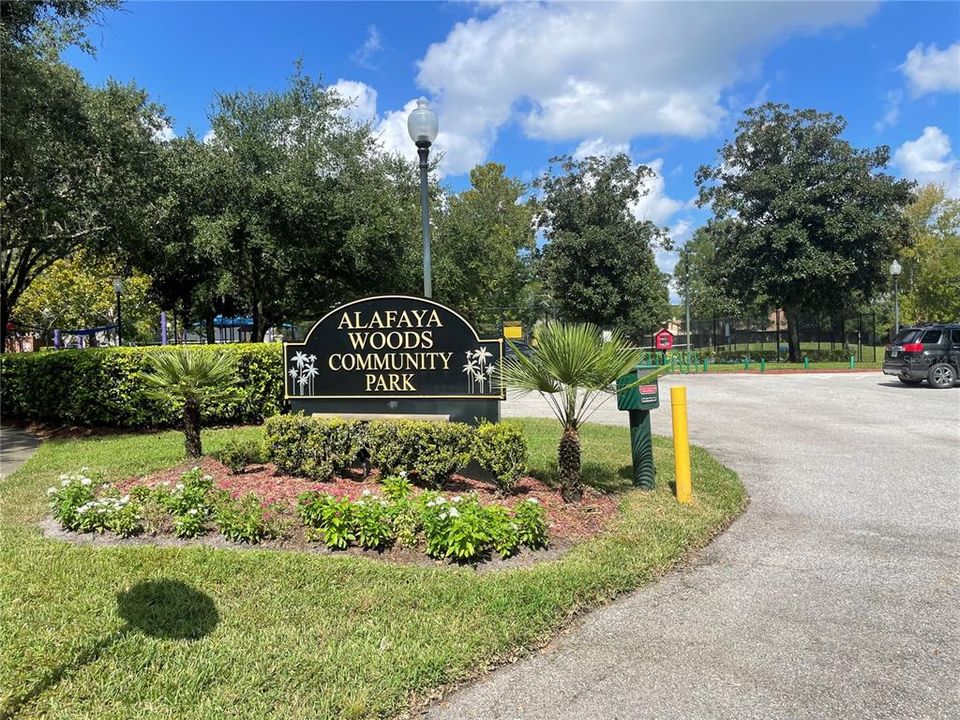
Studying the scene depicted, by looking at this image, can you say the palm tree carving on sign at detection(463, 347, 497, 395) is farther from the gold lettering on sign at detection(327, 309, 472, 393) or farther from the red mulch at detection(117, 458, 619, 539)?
the red mulch at detection(117, 458, 619, 539)

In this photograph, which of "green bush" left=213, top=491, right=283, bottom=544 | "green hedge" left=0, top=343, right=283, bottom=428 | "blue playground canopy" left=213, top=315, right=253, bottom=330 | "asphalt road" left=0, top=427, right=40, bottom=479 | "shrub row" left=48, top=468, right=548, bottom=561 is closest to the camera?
"shrub row" left=48, top=468, right=548, bottom=561

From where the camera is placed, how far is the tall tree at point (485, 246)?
2561 cm

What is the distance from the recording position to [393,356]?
21.4 ft

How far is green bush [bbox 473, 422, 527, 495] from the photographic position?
5.53 meters

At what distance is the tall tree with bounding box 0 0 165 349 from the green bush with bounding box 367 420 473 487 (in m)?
8.00

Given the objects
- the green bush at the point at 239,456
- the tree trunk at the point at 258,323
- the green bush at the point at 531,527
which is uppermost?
the tree trunk at the point at 258,323

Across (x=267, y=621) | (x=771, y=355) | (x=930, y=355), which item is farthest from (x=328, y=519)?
(x=771, y=355)

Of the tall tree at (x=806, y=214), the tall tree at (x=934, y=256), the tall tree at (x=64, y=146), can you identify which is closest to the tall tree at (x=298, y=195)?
the tall tree at (x=64, y=146)

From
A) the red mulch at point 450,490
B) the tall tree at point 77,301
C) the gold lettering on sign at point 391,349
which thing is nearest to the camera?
the red mulch at point 450,490

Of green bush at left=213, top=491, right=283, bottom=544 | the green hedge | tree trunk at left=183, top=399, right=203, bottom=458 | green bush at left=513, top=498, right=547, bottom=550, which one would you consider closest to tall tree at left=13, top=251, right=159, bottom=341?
the green hedge

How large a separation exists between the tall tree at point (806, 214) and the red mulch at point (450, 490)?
26.1 meters

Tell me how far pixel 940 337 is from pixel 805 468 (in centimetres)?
1250

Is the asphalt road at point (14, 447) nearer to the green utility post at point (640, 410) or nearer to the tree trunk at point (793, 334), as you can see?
the green utility post at point (640, 410)

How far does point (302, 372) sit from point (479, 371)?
1.97m
